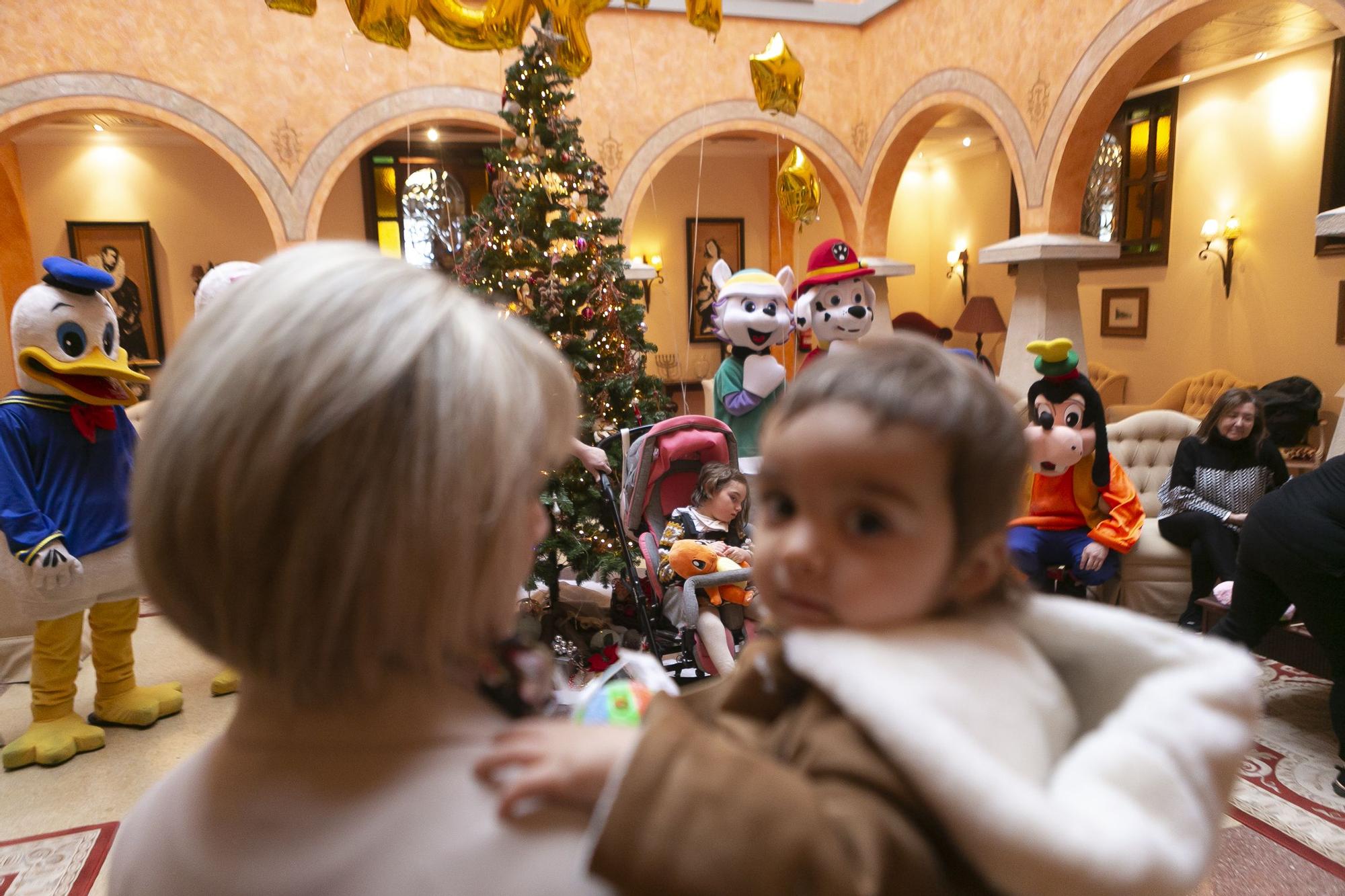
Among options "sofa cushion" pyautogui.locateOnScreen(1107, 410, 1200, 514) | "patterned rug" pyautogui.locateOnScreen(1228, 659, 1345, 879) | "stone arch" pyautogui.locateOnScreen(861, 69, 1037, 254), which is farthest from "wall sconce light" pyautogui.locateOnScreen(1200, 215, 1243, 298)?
"patterned rug" pyautogui.locateOnScreen(1228, 659, 1345, 879)

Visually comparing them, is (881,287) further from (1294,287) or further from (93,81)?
(93,81)

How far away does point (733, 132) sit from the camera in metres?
8.42

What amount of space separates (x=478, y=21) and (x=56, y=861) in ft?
Result: 12.4

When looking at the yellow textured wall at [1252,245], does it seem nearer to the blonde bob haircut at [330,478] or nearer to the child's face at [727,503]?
the child's face at [727,503]

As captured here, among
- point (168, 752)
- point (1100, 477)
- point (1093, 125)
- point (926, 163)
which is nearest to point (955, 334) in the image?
point (926, 163)

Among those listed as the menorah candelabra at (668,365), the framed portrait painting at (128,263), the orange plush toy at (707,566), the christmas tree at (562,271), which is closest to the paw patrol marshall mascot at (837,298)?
the christmas tree at (562,271)

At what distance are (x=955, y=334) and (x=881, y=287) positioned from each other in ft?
14.5

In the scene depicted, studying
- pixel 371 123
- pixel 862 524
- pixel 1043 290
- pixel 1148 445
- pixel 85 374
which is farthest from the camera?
pixel 371 123

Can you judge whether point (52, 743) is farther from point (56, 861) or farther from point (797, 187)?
point (797, 187)

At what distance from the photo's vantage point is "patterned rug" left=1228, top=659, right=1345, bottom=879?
8.76ft

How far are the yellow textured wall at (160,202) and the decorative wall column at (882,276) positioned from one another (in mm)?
7056

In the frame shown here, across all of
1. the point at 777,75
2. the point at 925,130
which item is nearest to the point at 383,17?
the point at 777,75

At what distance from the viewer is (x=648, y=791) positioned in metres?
0.55

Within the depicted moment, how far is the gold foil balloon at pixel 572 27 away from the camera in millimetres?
4059
